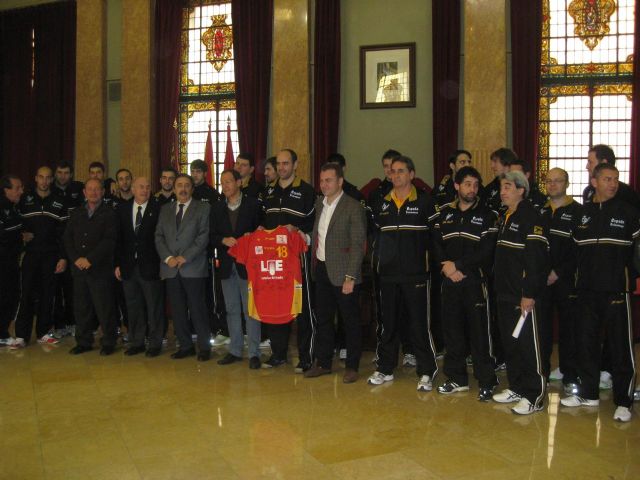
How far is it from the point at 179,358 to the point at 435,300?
2.17 meters

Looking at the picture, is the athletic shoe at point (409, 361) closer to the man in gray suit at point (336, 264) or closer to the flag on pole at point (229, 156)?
the man in gray suit at point (336, 264)

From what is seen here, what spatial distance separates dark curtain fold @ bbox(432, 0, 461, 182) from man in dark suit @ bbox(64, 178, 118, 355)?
473 cm

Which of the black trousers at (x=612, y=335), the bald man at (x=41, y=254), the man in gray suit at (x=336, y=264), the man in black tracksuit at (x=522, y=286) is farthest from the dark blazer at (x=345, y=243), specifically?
the bald man at (x=41, y=254)

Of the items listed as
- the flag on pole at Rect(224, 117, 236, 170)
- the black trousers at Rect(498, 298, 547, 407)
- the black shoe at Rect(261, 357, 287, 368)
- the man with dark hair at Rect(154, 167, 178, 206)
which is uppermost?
the flag on pole at Rect(224, 117, 236, 170)

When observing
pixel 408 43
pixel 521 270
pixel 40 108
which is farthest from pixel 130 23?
pixel 521 270

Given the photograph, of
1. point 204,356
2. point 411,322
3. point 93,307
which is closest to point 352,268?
point 411,322

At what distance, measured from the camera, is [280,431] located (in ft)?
12.4

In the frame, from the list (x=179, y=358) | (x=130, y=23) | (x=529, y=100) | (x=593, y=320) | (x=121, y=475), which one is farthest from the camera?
(x=130, y=23)

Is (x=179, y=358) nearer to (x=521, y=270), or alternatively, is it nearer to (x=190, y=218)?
(x=190, y=218)

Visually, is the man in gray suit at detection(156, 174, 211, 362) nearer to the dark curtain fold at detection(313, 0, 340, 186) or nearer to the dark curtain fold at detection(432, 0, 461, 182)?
the dark curtain fold at detection(313, 0, 340, 186)

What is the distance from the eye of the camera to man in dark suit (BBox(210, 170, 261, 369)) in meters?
5.41

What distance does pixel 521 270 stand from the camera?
13.6ft

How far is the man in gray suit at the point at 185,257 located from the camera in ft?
18.2

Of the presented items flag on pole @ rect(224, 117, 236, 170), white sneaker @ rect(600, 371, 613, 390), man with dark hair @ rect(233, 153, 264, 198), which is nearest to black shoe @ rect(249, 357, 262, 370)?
man with dark hair @ rect(233, 153, 264, 198)
